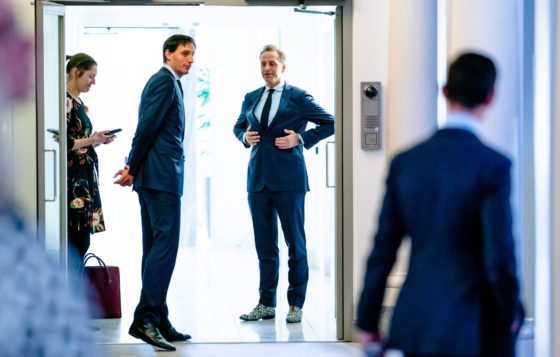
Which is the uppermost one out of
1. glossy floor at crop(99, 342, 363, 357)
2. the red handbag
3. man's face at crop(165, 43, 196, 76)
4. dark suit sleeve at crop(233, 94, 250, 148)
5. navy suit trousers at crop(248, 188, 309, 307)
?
man's face at crop(165, 43, 196, 76)

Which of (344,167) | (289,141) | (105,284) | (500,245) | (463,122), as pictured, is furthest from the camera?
(105,284)

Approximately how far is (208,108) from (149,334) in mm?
6666

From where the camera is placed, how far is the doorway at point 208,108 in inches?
384

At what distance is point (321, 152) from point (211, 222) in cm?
321

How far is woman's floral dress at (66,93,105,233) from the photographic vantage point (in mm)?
6289

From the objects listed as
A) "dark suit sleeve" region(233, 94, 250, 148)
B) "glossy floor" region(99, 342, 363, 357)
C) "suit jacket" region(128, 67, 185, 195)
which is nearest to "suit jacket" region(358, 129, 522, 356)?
"glossy floor" region(99, 342, 363, 357)

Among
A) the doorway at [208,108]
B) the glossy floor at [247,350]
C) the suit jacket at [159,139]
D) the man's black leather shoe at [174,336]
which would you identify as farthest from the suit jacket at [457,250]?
the doorway at [208,108]

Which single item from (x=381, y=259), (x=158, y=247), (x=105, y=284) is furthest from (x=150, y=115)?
(x=381, y=259)

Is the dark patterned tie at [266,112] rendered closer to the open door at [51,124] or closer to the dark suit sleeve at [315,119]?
the dark suit sleeve at [315,119]

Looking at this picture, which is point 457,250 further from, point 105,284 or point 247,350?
point 105,284

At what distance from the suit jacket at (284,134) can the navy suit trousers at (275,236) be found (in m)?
0.07

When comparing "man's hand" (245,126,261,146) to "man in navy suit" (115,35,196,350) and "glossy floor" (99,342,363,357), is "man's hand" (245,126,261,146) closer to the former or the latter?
"man in navy suit" (115,35,196,350)

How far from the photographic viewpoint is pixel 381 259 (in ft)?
8.90

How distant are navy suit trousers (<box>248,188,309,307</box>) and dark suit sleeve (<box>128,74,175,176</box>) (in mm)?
1072
